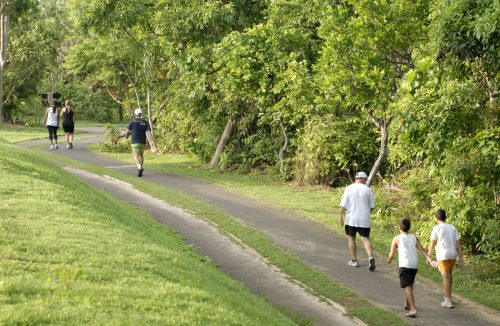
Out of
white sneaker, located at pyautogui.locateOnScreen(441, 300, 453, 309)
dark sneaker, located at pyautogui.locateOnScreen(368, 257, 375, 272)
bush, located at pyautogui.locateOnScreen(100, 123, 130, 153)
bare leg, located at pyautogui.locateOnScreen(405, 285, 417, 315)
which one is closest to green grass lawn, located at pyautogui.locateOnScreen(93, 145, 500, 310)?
white sneaker, located at pyautogui.locateOnScreen(441, 300, 453, 309)

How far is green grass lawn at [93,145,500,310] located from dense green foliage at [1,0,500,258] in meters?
0.44

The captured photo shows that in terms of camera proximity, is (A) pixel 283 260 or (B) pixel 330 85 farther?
(B) pixel 330 85

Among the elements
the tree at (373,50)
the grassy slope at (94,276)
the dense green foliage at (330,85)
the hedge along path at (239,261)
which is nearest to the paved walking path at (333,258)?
the hedge along path at (239,261)

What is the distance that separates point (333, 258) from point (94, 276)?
6.34 m

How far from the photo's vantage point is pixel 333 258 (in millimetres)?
12727

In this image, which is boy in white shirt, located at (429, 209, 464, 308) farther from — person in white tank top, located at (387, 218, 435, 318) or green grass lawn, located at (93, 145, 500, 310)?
green grass lawn, located at (93, 145, 500, 310)

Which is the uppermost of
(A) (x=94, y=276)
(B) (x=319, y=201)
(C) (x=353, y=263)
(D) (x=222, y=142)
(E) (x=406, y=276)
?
(D) (x=222, y=142)

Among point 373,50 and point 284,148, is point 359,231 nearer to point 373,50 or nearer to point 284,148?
point 373,50

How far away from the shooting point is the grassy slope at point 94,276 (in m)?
6.13

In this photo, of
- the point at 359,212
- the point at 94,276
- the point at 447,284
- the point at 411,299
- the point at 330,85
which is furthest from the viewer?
the point at 330,85

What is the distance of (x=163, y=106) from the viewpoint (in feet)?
101

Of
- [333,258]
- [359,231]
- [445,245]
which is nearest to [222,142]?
[333,258]

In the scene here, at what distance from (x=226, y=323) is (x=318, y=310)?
339 cm

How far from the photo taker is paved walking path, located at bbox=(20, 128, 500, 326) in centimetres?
989
